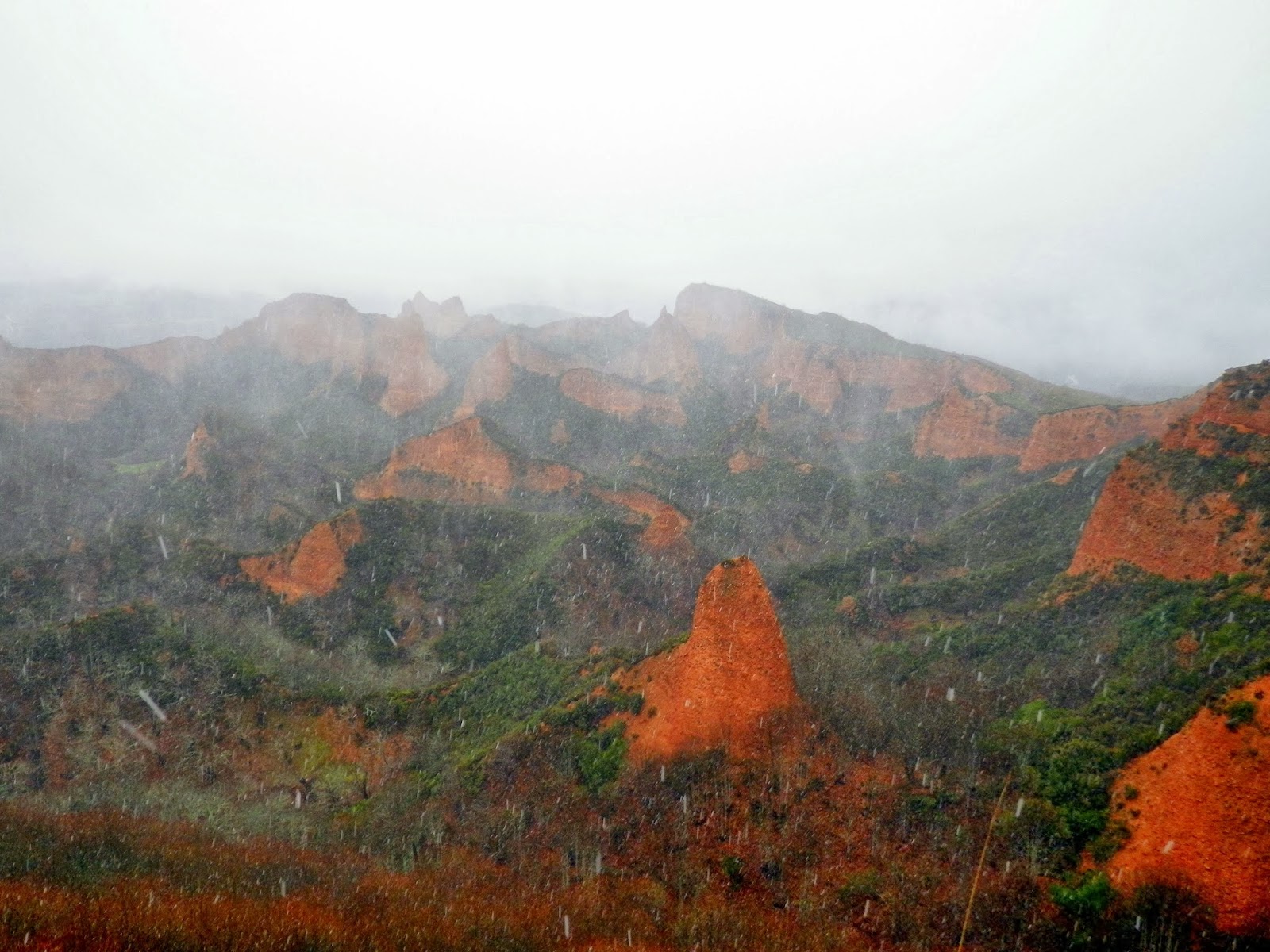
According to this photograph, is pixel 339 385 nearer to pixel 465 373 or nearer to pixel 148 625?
pixel 465 373

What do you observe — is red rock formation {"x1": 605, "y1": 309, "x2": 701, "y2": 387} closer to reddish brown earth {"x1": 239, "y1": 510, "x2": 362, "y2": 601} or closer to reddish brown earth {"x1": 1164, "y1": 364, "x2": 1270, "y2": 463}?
reddish brown earth {"x1": 239, "y1": 510, "x2": 362, "y2": 601}

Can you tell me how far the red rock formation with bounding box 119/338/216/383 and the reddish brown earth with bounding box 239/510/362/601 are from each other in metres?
103

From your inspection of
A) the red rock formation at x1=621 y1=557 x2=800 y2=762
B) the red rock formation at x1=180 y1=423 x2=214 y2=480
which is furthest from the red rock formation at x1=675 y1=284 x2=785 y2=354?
the red rock formation at x1=621 y1=557 x2=800 y2=762

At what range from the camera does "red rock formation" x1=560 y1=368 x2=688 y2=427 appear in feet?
355

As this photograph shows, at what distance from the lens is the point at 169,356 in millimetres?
125062

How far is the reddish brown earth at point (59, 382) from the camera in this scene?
92750mm

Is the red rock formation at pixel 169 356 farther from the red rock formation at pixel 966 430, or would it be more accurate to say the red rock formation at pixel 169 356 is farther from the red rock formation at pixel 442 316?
the red rock formation at pixel 966 430

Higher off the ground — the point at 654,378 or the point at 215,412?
the point at 654,378

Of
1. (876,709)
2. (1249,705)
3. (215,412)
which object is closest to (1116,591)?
(876,709)

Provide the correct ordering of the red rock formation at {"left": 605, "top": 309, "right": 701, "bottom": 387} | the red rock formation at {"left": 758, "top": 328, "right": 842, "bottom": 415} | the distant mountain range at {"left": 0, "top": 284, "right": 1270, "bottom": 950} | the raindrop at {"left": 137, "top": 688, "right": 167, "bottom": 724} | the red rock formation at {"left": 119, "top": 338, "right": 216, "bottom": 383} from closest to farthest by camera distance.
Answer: the distant mountain range at {"left": 0, "top": 284, "right": 1270, "bottom": 950}
the raindrop at {"left": 137, "top": 688, "right": 167, "bottom": 724}
the red rock formation at {"left": 758, "top": 328, "right": 842, "bottom": 415}
the red rock formation at {"left": 119, "top": 338, "right": 216, "bottom": 383}
the red rock formation at {"left": 605, "top": 309, "right": 701, "bottom": 387}

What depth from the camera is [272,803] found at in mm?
26812

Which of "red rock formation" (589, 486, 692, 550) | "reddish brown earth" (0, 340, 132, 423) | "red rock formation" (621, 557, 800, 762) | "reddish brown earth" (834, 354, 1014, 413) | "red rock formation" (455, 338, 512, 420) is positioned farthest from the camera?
"red rock formation" (455, 338, 512, 420)

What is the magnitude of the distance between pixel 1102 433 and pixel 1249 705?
213 ft

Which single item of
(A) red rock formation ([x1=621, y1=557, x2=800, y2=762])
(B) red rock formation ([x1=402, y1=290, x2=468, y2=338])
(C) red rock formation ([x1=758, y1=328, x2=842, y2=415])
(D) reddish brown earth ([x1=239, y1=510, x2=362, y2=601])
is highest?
(B) red rock formation ([x1=402, y1=290, x2=468, y2=338])
